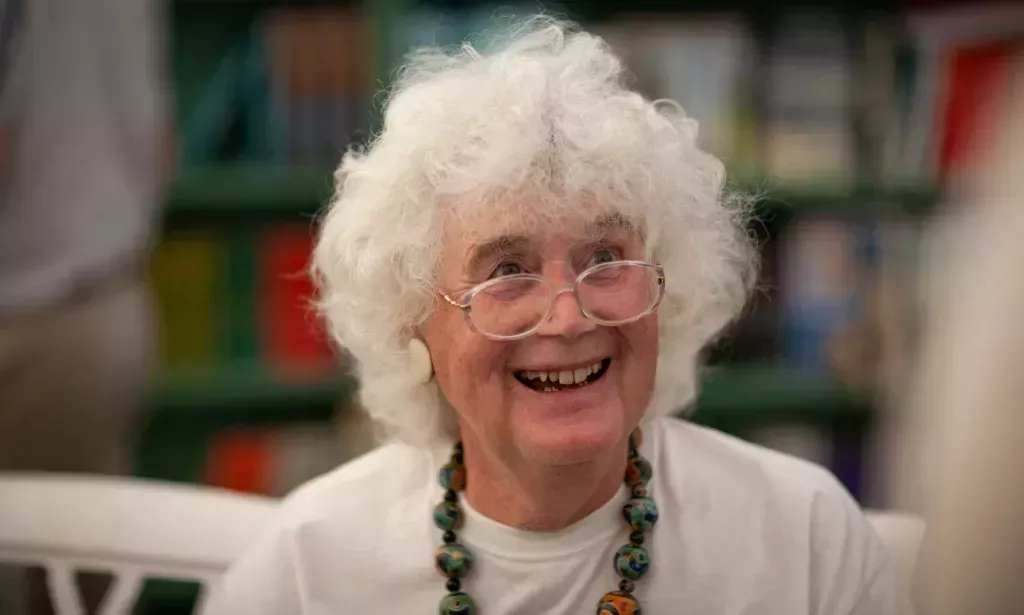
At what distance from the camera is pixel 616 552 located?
0.93 m

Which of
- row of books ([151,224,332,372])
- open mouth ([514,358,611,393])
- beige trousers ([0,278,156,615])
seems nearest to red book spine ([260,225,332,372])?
row of books ([151,224,332,372])

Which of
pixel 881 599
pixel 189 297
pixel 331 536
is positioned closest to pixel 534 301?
pixel 331 536

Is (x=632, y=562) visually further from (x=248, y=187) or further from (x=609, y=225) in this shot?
(x=248, y=187)

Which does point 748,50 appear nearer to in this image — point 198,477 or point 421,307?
point 421,307

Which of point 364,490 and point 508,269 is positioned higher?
point 508,269

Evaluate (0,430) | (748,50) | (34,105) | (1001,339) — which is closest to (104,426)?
(0,430)

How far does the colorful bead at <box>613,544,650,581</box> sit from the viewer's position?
35.8 inches

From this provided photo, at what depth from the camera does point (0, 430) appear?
1.67 m

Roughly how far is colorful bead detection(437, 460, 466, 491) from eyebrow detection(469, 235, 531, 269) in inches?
10.2

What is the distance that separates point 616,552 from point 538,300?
29 centimetres

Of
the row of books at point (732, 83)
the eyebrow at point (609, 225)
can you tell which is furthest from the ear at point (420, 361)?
the row of books at point (732, 83)

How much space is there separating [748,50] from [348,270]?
1349 millimetres

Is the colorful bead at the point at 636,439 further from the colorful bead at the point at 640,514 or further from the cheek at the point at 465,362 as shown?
the cheek at the point at 465,362

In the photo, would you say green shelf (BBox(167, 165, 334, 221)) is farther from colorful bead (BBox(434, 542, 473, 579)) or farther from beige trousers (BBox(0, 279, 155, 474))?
colorful bead (BBox(434, 542, 473, 579))
